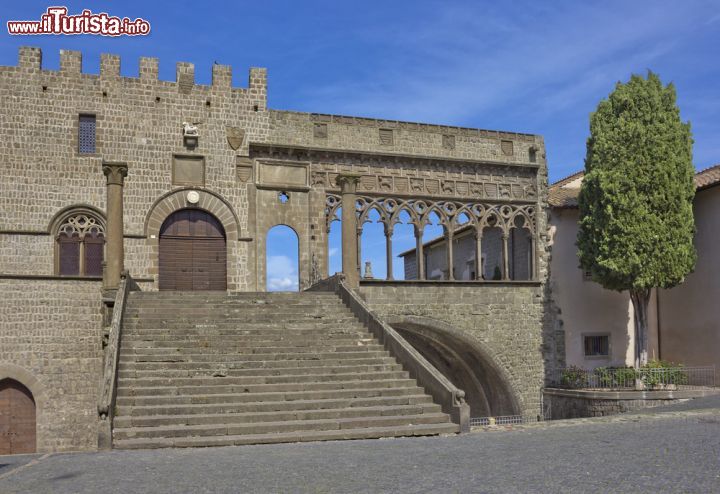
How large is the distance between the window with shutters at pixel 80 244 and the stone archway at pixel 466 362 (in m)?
8.81

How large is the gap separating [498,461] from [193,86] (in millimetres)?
17660

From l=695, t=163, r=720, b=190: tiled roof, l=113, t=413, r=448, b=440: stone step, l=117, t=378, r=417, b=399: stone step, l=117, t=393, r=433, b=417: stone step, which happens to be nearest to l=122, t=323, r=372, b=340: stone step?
l=117, t=378, r=417, b=399: stone step

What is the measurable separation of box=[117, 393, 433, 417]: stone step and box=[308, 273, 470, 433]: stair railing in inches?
14.0

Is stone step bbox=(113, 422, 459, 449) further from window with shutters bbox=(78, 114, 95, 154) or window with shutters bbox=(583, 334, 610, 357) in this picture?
window with shutters bbox=(583, 334, 610, 357)

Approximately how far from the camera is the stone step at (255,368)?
13.5 m

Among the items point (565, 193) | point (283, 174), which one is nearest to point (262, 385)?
point (283, 174)

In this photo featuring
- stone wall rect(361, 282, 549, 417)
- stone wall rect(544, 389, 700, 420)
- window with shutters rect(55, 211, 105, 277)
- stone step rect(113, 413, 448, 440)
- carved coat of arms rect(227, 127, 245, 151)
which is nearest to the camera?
stone step rect(113, 413, 448, 440)

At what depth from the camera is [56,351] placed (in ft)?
69.2

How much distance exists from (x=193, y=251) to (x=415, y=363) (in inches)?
433

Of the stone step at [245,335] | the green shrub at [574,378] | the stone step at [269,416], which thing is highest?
the stone step at [245,335]

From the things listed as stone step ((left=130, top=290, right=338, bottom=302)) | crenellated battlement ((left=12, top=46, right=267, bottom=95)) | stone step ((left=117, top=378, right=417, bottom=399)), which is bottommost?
stone step ((left=117, top=378, right=417, bottom=399))

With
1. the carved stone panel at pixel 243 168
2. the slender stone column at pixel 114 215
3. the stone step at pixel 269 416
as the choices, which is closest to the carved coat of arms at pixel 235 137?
the carved stone panel at pixel 243 168

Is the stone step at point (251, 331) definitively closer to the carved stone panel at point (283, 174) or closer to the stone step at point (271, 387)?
the stone step at point (271, 387)

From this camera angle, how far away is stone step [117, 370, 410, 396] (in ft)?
42.1
